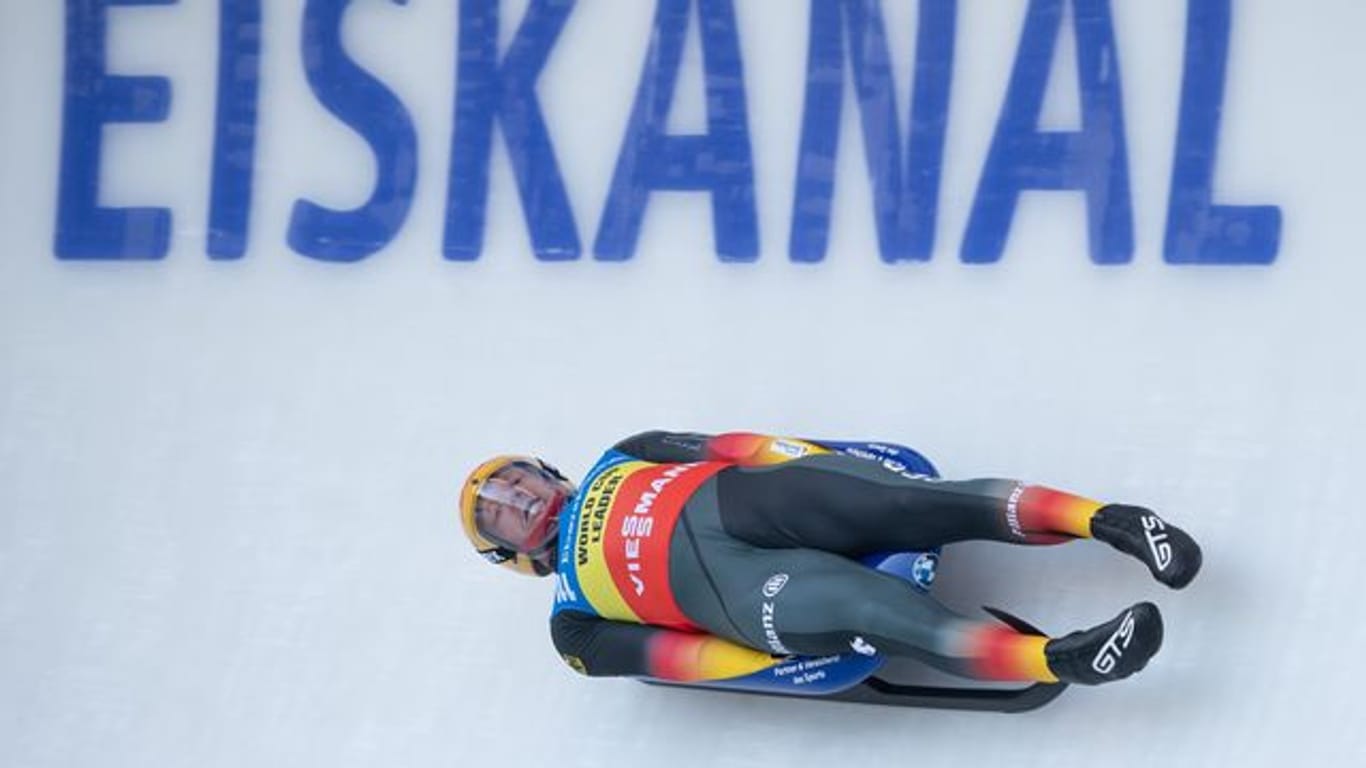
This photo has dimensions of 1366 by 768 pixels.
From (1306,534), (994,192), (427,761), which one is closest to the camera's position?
(1306,534)

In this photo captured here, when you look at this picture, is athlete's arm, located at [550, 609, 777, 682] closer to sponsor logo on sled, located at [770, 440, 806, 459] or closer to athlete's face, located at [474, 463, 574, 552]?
athlete's face, located at [474, 463, 574, 552]

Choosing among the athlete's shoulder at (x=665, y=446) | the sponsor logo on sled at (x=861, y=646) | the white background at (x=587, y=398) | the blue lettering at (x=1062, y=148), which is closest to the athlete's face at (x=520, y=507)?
the athlete's shoulder at (x=665, y=446)

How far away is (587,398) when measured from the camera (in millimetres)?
4969

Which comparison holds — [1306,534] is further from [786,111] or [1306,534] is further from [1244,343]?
[786,111]

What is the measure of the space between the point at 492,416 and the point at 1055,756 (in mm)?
1403

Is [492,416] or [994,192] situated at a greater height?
[994,192]

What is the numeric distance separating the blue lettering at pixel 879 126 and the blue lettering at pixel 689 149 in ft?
0.42

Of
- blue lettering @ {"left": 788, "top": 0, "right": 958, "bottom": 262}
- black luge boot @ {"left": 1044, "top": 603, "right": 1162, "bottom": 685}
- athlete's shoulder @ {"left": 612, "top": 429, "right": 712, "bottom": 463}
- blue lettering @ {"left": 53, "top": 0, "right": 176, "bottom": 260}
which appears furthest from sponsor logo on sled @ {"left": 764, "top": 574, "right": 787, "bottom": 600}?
blue lettering @ {"left": 53, "top": 0, "right": 176, "bottom": 260}

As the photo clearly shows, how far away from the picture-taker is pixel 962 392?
180 inches

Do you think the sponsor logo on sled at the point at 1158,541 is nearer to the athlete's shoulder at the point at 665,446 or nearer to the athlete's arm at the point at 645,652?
the athlete's arm at the point at 645,652

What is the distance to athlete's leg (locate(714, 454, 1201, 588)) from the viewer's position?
12.8 ft

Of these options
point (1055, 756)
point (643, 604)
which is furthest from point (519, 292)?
point (1055, 756)

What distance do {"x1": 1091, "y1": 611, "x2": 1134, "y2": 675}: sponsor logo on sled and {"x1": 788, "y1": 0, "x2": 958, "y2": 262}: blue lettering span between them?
108cm

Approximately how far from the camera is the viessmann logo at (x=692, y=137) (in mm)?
4430
